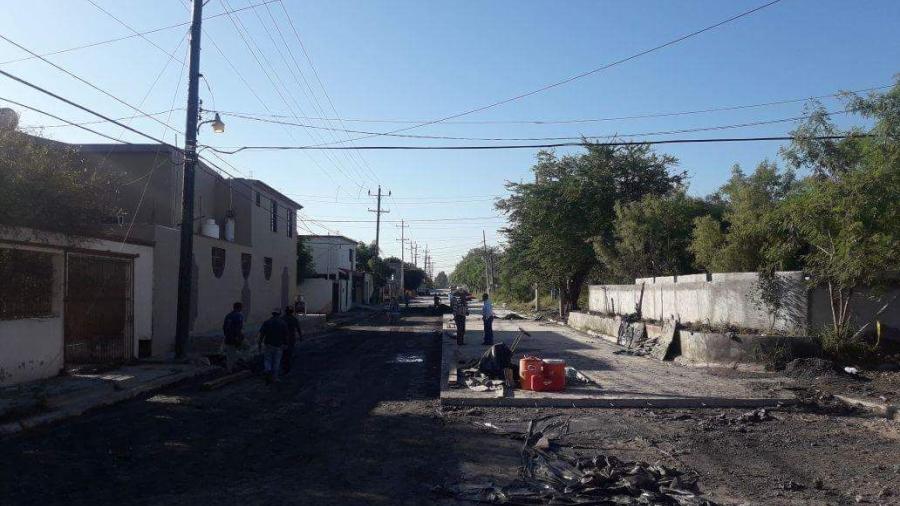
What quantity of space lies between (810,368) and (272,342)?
10779 millimetres

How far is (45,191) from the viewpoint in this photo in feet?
42.1

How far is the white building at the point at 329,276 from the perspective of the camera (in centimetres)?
5031

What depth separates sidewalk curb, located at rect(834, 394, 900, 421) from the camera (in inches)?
403

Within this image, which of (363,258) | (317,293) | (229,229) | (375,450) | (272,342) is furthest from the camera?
(363,258)

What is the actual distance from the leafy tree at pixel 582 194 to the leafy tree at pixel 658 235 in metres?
4.29

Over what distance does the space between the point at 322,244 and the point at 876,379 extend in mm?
50029

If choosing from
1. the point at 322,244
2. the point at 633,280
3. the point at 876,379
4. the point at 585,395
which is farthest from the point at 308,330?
the point at 322,244

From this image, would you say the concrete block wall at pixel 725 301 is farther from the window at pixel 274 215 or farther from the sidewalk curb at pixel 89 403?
the window at pixel 274 215

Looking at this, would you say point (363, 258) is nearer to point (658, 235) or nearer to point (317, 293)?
point (317, 293)

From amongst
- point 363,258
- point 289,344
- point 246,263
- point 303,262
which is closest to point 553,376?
point 289,344

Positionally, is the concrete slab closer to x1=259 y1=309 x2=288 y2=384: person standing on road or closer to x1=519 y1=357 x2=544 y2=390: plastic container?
x1=519 y1=357 x2=544 y2=390: plastic container

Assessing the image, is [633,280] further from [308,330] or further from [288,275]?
[288,275]

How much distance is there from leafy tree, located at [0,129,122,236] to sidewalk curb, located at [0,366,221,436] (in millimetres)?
3453

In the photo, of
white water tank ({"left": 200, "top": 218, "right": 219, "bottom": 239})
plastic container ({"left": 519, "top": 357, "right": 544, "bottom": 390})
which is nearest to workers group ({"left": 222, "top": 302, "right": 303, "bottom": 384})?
plastic container ({"left": 519, "top": 357, "right": 544, "bottom": 390})
